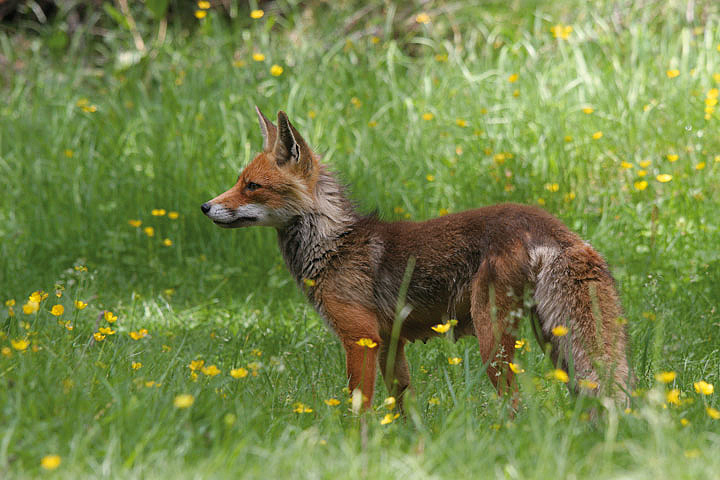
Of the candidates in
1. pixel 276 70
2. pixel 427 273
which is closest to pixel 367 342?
pixel 427 273

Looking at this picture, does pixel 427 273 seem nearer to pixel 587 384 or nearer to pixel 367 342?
pixel 367 342

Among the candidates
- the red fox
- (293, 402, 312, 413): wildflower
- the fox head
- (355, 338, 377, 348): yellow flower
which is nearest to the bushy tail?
the red fox

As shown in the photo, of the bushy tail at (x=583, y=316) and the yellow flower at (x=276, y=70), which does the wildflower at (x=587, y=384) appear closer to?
the bushy tail at (x=583, y=316)

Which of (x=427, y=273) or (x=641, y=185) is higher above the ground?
(x=641, y=185)

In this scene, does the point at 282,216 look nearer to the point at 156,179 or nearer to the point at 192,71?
the point at 156,179

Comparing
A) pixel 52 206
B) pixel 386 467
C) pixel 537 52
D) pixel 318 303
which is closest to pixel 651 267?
pixel 318 303

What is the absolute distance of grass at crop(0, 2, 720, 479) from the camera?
2771mm

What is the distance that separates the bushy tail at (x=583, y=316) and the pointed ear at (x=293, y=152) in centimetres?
149

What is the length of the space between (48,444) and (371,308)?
212cm

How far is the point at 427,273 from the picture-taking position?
14.1 feet

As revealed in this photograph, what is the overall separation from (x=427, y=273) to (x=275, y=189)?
1.03 meters

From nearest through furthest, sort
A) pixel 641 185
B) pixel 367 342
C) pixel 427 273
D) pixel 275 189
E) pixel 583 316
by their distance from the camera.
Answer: pixel 583 316 → pixel 367 342 → pixel 427 273 → pixel 275 189 → pixel 641 185

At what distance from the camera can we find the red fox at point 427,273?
3.62 metres

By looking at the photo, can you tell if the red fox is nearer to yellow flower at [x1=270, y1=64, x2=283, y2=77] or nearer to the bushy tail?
the bushy tail
